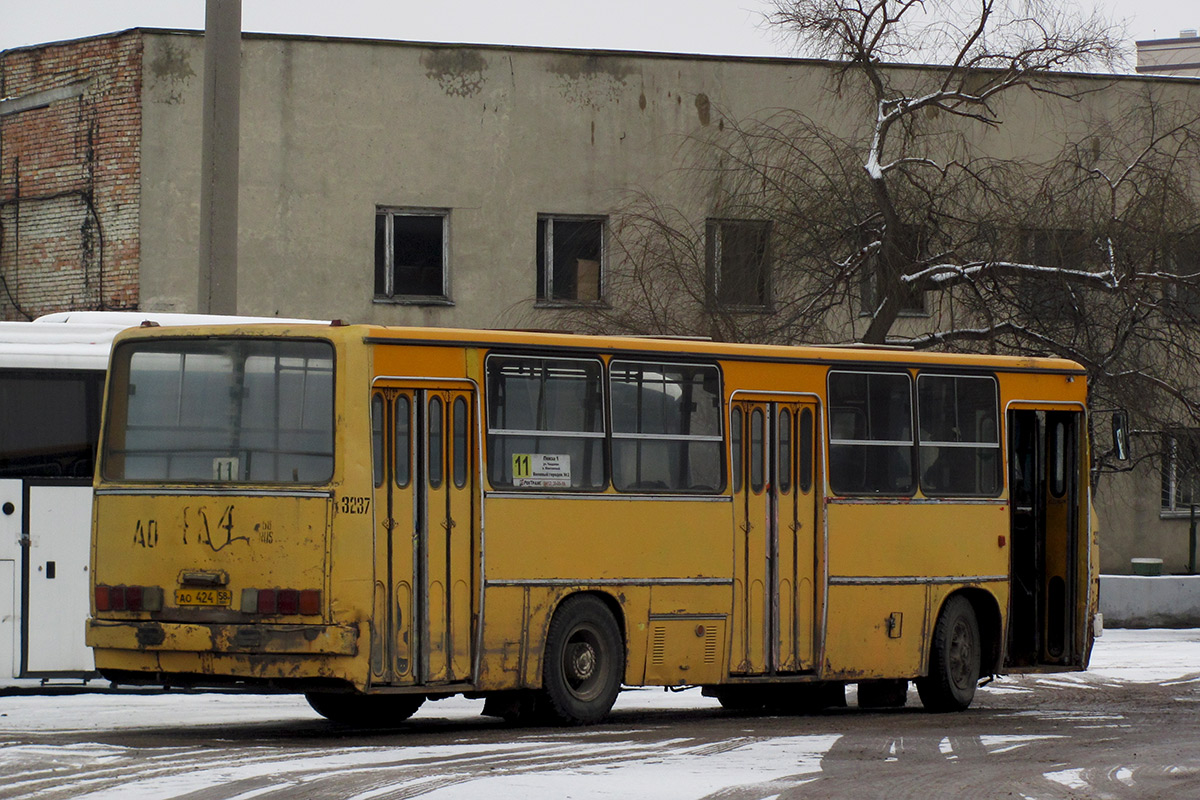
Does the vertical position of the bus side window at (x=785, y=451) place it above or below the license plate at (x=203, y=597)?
above

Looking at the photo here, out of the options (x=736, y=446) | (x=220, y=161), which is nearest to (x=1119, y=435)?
(x=736, y=446)

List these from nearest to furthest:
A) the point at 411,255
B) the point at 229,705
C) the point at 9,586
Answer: the point at 9,586
the point at 229,705
the point at 411,255

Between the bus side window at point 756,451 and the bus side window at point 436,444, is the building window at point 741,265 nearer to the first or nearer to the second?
the bus side window at point 756,451

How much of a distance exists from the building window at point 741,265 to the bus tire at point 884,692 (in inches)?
269

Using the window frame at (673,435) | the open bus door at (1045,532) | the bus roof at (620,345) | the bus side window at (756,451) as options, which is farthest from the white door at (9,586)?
the open bus door at (1045,532)

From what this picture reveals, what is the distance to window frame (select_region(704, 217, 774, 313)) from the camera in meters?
22.8

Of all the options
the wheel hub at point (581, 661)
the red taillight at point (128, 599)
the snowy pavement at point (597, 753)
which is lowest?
the snowy pavement at point (597, 753)

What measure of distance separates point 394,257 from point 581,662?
15.0 metres

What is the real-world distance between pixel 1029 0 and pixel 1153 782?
1369cm

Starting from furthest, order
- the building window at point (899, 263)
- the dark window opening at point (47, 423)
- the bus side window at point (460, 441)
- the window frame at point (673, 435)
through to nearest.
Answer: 1. the building window at point (899, 263)
2. the dark window opening at point (47, 423)
3. the window frame at point (673, 435)
4. the bus side window at point (460, 441)

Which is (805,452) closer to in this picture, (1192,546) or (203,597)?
(203,597)

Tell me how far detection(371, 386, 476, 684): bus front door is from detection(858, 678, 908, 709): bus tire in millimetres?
5057

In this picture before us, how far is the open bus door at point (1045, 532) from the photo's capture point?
17.3 meters

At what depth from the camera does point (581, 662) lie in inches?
545
